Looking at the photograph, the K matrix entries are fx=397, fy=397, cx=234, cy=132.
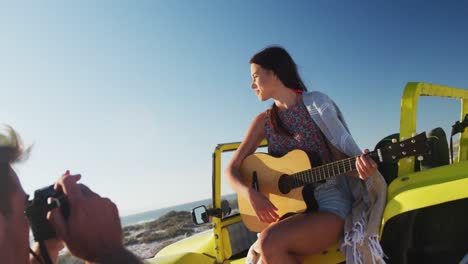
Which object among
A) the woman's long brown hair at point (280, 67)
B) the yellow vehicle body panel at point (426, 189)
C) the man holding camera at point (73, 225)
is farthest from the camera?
the woman's long brown hair at point (280, 67)

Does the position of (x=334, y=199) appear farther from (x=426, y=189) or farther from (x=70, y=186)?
(x=70, y=186)

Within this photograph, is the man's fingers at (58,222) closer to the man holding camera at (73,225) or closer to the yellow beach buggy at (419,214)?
the man holding camera at (73,225)

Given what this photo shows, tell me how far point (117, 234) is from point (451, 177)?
1.79m

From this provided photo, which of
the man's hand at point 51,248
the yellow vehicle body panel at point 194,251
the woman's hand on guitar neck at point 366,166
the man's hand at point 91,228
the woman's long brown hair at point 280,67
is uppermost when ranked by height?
the woman's long brown hair at point 280,67

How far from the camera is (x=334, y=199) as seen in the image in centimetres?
254

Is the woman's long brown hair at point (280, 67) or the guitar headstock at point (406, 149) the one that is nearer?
the guitar headstock at point (406, 149)

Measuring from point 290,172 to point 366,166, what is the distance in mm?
742

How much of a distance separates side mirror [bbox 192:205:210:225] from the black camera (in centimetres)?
270

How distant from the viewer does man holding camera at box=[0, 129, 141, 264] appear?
94cm

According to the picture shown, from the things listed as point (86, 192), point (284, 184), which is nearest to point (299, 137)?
point (284, 184)

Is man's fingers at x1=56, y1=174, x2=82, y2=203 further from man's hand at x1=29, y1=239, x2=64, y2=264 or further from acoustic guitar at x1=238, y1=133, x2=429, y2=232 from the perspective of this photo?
acoustic guitar at x1=238, y1=133, x2=429, y2=232

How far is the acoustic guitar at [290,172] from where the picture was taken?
7.19ft

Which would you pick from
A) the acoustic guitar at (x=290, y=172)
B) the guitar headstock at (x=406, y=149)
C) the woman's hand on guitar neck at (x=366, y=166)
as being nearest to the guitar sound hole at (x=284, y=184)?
the acoustic guitar at (x=290, y=172)

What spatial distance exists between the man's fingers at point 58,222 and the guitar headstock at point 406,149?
1.76m
